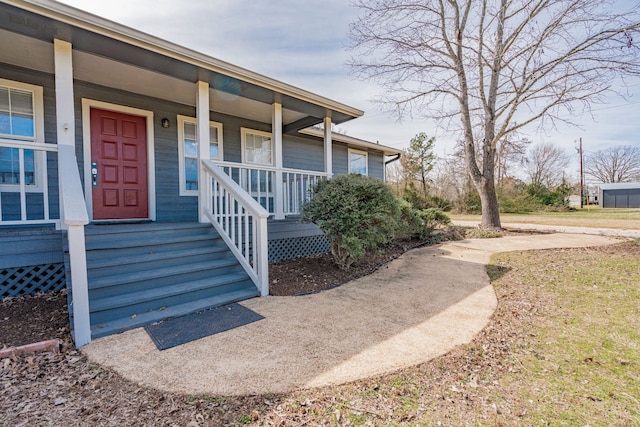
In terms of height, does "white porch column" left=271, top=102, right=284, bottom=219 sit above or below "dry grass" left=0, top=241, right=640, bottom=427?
above

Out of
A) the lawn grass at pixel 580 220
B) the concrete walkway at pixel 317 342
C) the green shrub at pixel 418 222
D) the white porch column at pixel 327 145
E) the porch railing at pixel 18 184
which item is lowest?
the concrete walkway at pixel 317 342

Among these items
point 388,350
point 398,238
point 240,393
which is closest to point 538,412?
point 388,350

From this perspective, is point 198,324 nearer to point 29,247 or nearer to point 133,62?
point 29,247

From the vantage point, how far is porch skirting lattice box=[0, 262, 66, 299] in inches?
137

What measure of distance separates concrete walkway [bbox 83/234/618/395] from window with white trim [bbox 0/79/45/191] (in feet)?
12.1

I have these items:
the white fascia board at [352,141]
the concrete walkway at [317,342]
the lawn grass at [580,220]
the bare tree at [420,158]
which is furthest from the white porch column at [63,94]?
the bare tree at [420,158]

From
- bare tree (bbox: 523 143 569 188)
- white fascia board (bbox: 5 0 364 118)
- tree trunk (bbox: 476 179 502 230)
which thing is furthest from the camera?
bare tree (bbox: 523 143 569 188)

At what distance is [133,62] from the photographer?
13.9 ft

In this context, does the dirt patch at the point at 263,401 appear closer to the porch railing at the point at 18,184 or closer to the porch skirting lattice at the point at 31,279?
the porch skirting lattice at the point at 31,279

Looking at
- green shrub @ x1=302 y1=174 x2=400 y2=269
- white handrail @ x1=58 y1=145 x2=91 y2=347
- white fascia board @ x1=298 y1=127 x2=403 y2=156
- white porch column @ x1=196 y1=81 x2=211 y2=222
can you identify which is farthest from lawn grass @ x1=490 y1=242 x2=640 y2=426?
white fascia board @ x1=298 y1=127 x2=403 y2=156

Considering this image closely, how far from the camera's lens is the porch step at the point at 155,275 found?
9.77 feet

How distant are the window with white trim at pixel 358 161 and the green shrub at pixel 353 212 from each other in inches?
209

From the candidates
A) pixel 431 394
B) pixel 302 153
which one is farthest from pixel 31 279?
pixel 302 153

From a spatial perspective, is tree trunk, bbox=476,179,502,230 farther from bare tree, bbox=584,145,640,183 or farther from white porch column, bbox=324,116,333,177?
bare tree, bbox=584,145,640,183
